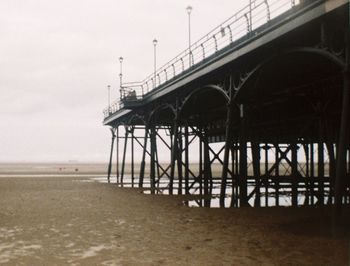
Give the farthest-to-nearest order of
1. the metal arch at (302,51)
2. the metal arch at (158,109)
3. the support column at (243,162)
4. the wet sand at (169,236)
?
the metal arch at (158,109), the support column at (243,162), the metal arch at (302,51), the wet sand at (169,236)

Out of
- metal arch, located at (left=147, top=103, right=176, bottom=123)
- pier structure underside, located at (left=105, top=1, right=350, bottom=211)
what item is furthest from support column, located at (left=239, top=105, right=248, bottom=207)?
metal arch, located at (left=147, top=103, right=176, bottom=123)

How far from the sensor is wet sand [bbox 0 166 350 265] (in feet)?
29.8

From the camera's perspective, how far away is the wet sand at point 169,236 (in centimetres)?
909

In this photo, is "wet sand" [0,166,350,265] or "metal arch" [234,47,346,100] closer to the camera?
"wet sand" [0,166,350,265]

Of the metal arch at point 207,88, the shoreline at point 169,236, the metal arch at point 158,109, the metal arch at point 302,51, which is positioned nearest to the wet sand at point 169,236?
the shoreline at point 169,236

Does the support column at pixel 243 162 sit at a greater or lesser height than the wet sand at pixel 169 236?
greater

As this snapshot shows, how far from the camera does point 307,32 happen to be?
11984mm

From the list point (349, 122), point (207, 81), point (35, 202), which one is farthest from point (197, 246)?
point (35, 202)

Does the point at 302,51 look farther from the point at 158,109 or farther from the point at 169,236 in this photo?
the point at 158,109

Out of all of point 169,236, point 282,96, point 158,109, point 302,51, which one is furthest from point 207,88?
point 169,236

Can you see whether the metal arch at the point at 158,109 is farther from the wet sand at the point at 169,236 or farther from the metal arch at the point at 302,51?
the metal arch at the point at 302,51

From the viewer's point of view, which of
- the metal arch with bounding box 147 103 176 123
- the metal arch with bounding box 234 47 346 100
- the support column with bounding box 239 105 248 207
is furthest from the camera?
the metal arch with bounding box 147 103 176 123

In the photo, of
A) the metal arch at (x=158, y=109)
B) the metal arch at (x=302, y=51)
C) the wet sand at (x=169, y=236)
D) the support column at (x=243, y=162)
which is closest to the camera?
the wet sand at (x=169, y=236)

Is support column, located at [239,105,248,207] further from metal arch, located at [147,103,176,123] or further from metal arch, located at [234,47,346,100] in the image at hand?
metal arch, located at [147,103,176,123]
